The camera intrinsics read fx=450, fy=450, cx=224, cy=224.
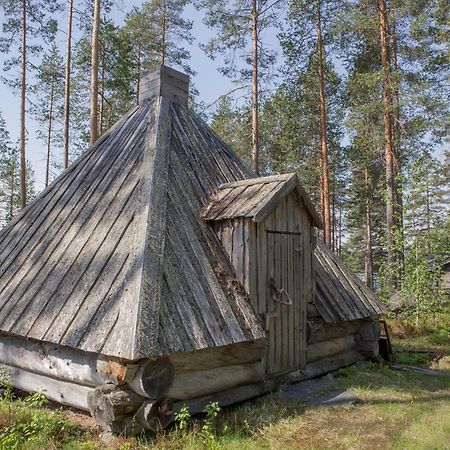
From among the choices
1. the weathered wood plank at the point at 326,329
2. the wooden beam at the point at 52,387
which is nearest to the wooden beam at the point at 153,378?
the wooden beam at the point at 52,387

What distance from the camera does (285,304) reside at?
6.94 metres

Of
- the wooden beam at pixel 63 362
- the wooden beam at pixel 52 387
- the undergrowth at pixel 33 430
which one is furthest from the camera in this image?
the wooden beam at pixel 52 387

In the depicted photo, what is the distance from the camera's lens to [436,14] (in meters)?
15.7

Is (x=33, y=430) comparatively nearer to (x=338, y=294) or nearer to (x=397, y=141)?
(x=338, y=294)

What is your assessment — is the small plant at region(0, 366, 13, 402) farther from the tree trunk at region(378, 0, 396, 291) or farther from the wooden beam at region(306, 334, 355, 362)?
the tree trunk at region(378, 0, 396, 291)

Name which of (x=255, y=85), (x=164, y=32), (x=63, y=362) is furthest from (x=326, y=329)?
(x=164, y=32)

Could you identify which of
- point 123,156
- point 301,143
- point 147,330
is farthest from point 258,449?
point 301,143

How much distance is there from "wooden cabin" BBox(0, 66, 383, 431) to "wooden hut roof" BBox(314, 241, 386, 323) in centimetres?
4

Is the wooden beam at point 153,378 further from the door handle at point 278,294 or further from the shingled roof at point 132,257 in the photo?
the door handle at point 278,294

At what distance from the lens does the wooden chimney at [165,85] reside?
8.92 meters

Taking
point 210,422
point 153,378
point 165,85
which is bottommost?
point 210,422

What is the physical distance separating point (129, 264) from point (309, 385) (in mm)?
3747

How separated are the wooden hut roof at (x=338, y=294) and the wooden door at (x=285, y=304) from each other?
0.77 metres

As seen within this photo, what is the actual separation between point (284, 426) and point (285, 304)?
2.05 metres
